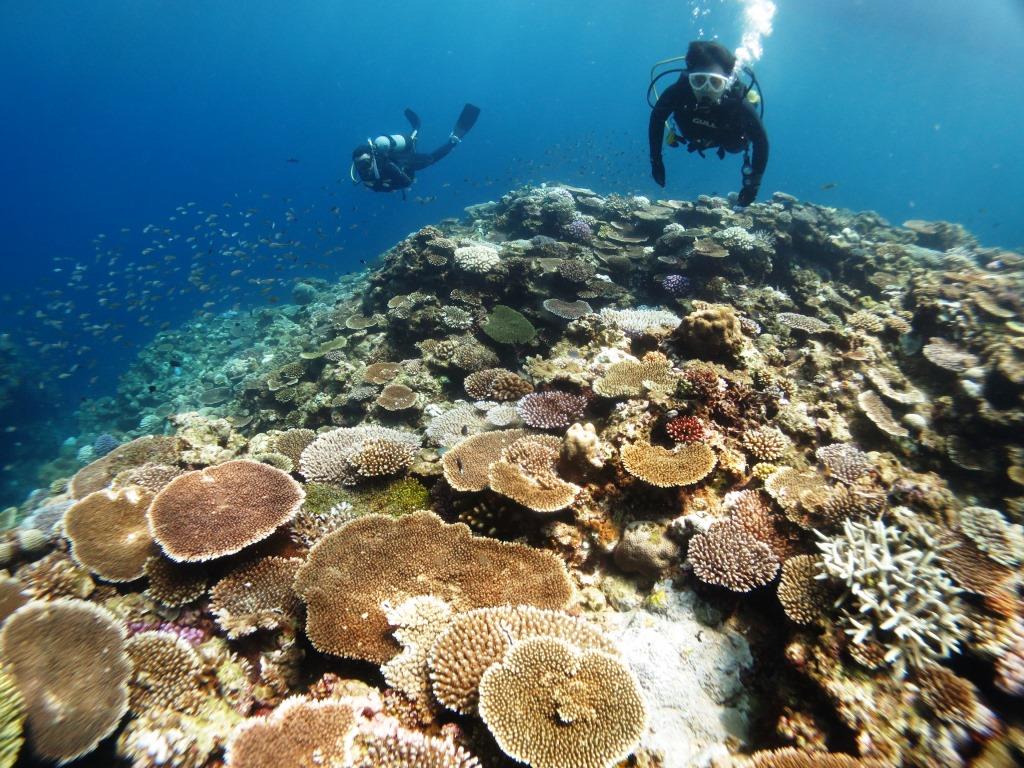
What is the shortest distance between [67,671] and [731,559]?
495 centimetres

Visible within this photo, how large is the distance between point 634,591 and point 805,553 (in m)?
1.52

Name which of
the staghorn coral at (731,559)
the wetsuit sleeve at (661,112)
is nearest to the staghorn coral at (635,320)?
the wetsuit sleeve at (661,112)

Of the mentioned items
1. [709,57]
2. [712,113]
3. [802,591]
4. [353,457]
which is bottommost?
[353,457]

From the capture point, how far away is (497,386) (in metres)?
7.38

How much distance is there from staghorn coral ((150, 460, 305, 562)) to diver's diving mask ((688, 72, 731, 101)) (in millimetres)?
10211

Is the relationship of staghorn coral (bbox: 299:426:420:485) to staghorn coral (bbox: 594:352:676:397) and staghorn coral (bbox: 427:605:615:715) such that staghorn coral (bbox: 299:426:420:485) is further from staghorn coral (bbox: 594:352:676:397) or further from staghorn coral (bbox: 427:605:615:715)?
staghorn coral (bbox: 594:352:676:397)

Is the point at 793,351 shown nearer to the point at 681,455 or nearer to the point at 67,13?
the point at 681,455

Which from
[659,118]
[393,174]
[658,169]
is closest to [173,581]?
[658,169]

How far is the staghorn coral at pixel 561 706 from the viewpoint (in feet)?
8.46

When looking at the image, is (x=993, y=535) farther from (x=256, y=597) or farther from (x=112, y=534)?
(x=112, y=534)

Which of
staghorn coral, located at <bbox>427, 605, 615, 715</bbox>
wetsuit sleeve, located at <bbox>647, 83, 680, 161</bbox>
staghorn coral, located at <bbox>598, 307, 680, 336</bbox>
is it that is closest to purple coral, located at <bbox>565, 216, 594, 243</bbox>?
wetsuit sleeve, located at <bbox>647, 83, 680, 161</bbox>

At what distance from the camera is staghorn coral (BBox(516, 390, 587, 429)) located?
5.69 meters

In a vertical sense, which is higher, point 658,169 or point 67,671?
point 658,169

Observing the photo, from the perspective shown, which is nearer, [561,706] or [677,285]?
[561,706]
